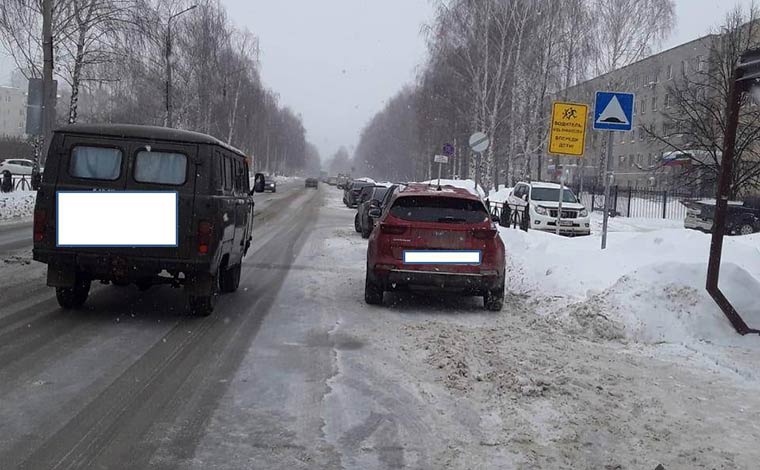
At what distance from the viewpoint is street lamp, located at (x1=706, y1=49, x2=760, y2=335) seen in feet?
23.1

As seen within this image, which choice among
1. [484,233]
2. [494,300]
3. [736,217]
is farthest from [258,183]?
[736,217]

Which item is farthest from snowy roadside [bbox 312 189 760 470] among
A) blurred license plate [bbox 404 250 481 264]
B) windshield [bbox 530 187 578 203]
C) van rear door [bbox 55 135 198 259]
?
windshield [bbox 530 187 578 203]

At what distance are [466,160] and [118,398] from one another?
58916 millimetres

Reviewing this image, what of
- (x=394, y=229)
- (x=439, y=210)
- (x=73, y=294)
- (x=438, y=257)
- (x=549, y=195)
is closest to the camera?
(x=73, y=294)

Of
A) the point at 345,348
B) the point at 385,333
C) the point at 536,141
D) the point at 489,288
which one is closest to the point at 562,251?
the point at 489,288

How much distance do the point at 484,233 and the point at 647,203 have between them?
30054 millimetres

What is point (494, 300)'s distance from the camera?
28.4ft

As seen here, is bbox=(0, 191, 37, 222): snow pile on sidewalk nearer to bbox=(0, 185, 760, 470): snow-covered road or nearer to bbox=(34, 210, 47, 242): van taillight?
bbox=(0, 185, 760, 470): snow-covered road

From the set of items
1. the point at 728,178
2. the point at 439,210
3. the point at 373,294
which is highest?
the point at 728,178

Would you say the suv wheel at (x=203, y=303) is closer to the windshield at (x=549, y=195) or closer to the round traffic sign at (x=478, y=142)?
the round traffic sign at (x=478, y=142)

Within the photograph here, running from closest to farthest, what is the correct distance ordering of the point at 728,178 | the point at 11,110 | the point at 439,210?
the point at 728,178 → the point at 439,210 → the point at 11,110

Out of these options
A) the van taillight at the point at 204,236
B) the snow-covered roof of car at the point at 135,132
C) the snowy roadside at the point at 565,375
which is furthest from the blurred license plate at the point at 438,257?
the snow-covered roof of car at the point at 135,132

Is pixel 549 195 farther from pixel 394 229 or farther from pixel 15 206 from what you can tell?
pixel 15 206

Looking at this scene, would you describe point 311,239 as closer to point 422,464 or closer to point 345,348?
point 345,348
